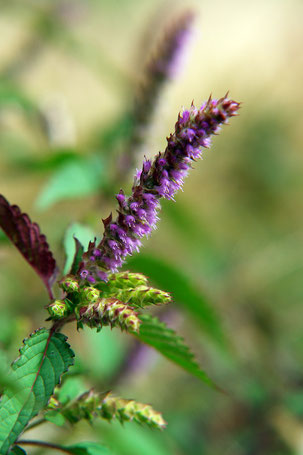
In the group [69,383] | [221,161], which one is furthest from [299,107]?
[69,383]

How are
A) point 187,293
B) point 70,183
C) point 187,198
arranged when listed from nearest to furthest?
point 187,293
point 70,183
point 187,198

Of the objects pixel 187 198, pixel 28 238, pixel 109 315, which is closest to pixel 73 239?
pixel 28 238

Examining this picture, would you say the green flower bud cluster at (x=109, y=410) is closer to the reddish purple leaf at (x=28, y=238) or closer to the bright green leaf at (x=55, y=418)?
the bright green leaf at (x=55, y=418)

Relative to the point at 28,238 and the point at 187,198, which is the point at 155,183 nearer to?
the point at 28,238

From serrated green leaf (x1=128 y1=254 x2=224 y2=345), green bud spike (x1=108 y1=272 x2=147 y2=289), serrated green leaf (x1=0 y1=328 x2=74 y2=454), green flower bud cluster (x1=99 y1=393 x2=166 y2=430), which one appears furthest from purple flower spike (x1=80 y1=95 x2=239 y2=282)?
serrated green leaf (x1=128 y1=254 x2=224 y2=345)

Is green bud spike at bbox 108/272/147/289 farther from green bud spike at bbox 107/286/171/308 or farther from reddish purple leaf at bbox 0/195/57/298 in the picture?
reddish purple leaf at bbox 0/195/57/298
